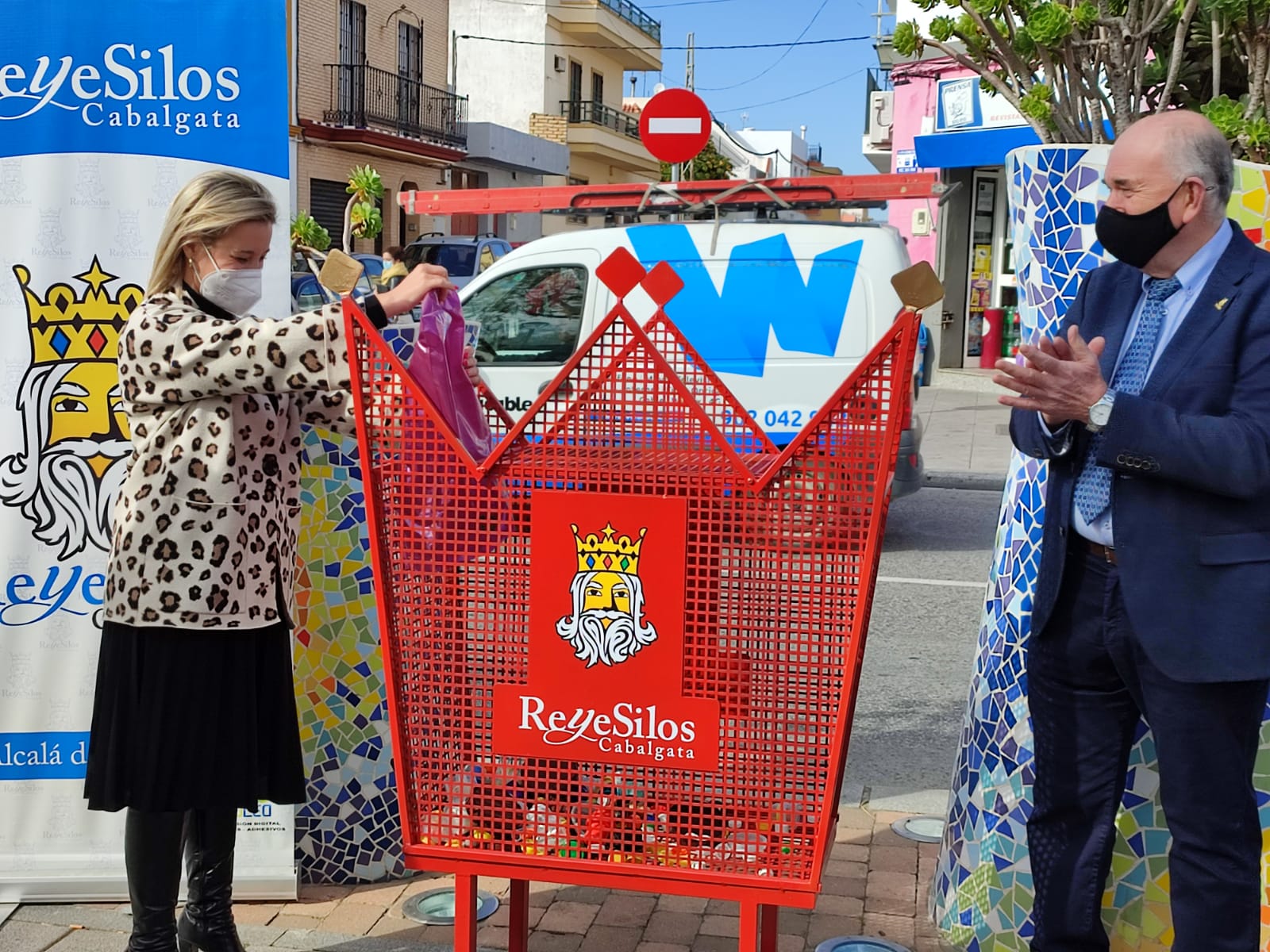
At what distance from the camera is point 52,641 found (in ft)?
11.6

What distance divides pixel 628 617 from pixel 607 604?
0.05 metres

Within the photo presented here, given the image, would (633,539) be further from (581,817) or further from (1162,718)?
(1162,718)

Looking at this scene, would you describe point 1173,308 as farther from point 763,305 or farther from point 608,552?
point 763,305

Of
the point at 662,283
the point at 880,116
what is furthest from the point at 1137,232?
the point at 880,116

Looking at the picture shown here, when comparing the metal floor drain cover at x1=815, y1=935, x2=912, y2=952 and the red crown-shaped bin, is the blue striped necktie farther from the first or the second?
the metal floor drain cover at x1=815, y1=935, x2=912, y2=952

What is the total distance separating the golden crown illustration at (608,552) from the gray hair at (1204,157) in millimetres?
1220

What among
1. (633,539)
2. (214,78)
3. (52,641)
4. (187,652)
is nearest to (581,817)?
(633,539)

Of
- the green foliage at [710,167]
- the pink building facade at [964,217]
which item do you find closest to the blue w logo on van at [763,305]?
the pink building facade at [964,217]

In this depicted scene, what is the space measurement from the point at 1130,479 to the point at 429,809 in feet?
5.06

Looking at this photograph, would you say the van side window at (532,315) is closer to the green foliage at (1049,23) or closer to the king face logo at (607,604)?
the green foliage at (1049,23)

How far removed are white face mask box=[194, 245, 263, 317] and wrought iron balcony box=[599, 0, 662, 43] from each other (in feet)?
146

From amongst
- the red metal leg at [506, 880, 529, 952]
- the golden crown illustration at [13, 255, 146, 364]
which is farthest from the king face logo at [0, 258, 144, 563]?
the red metal leg at [506, 880, 529, 952]

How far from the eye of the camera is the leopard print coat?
2707 mm

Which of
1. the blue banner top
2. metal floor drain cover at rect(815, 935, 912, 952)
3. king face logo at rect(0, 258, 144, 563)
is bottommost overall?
metal floor drain cover at rect(815, 935, 912, 952)
